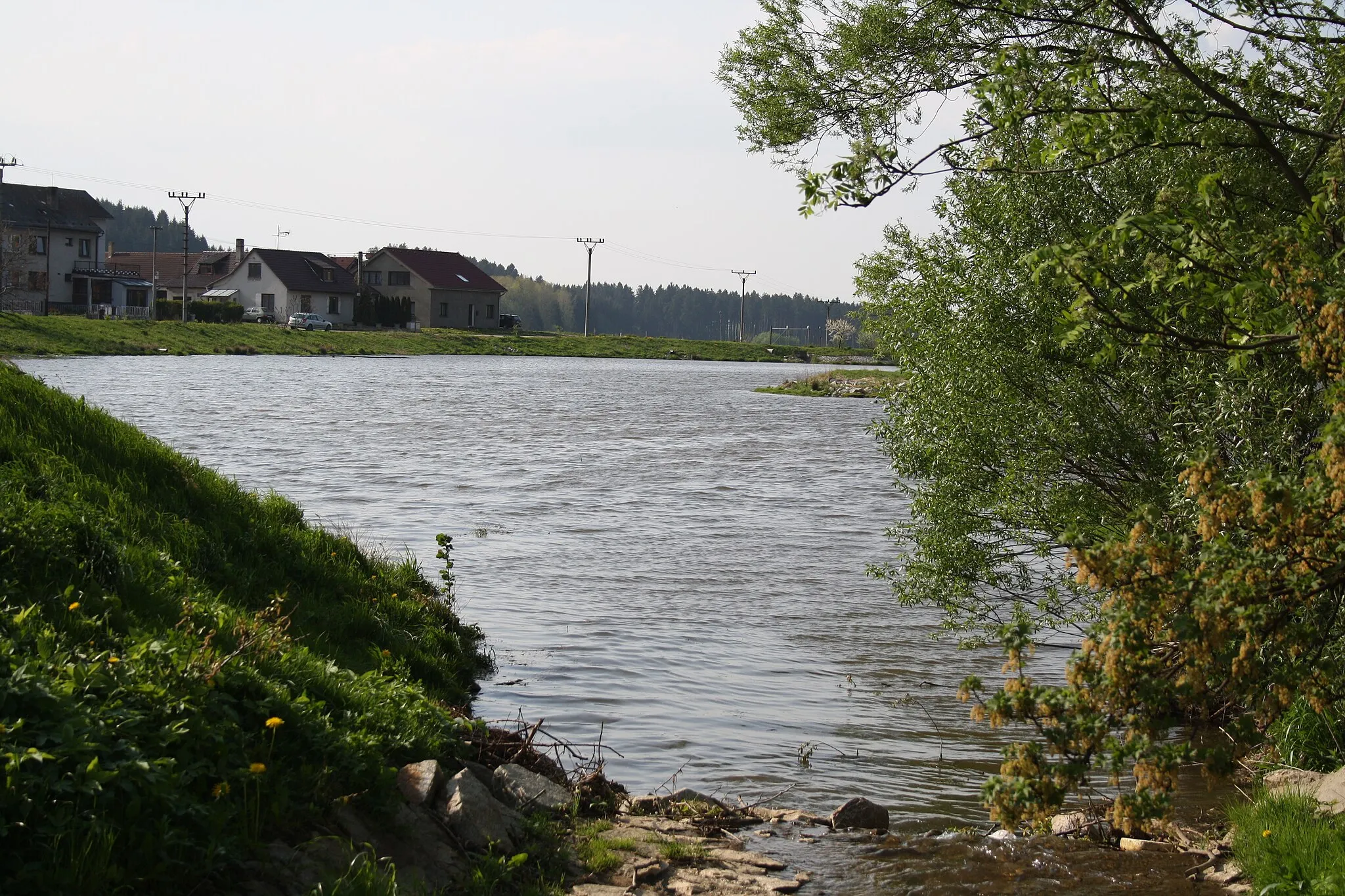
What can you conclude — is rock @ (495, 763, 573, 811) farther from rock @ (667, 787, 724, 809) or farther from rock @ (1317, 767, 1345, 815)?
rock @ (1317, 767, 1345, 815)

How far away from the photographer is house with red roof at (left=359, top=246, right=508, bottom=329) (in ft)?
378

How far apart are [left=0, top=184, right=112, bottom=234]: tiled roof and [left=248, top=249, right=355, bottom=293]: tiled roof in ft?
44.4

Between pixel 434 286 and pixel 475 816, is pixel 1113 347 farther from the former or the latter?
pixel 434 286

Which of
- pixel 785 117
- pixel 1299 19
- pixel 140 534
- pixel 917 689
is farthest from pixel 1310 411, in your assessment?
pixel 140 534

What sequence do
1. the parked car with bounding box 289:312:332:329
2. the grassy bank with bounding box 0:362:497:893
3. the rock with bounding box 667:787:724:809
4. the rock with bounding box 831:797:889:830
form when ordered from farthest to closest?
the parked car with bounding box 289:312:332:329 → the rock with bounding box 667:787:724:809 → the rock with bounding box 831:797:889:830 → the grassy bank with bounding box 0:362:497:893

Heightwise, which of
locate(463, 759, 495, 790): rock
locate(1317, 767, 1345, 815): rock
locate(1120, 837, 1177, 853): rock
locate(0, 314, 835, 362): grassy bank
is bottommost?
locate(1120, 837, 1177, 853): rock

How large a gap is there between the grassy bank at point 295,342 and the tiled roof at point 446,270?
4846 mm

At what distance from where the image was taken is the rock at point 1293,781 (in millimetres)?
8102

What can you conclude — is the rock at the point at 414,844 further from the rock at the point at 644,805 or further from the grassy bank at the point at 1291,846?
the grassy bank at the point at 1291,846

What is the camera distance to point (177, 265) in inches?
4882

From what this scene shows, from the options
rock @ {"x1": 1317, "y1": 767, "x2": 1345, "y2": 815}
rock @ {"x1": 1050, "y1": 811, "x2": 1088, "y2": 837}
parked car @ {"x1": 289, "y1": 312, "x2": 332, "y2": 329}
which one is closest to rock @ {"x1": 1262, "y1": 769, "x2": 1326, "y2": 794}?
rock @ {"x1": 1317, "y1": 767, "x2": 1345, "y2": 815}

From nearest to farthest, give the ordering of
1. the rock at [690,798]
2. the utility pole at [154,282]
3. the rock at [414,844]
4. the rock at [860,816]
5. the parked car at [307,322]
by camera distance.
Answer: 1. the rock at [414,844]
2. the rock at [860,816]
3. the rock at [690,798]
4. the utility pole at [154,282]
5. the parked car at [307,322]

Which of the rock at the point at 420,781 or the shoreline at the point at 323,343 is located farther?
the shoreline at the point at 323,343

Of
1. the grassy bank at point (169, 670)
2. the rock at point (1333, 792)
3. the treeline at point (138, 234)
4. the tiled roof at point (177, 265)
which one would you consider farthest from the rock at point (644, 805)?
the treeline at point (138, 234)
